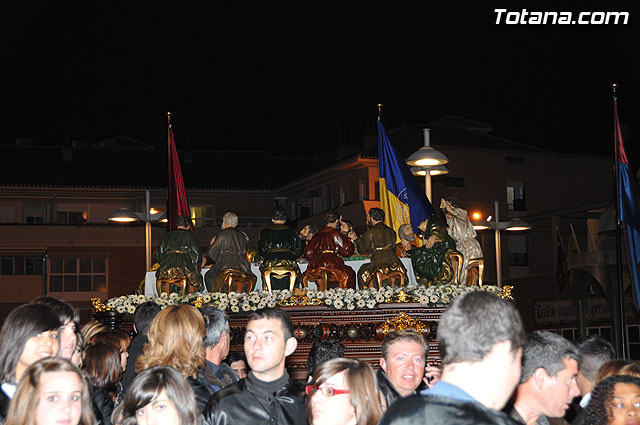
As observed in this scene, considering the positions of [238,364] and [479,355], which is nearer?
[479,355]

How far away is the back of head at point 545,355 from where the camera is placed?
17.5 feet

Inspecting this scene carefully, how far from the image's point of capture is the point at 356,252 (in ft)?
53.1

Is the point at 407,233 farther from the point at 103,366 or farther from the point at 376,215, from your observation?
the point at 103,366

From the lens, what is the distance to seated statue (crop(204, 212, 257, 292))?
15.3m

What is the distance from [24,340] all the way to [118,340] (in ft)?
7.54

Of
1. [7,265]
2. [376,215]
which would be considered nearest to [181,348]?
[376,215]

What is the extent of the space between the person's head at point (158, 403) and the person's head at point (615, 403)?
2.39 metres

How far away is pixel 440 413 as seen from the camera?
131 inches

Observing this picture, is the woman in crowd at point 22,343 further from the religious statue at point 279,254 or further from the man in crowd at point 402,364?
the religious statue at point 279,254

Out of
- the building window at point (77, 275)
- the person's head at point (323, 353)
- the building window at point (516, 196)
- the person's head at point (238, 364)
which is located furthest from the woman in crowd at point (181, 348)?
the building window at point (77, 275)

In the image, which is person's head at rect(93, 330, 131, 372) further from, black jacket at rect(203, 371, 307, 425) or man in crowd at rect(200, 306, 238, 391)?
black jacket at rect(203, 371, 307, 425)

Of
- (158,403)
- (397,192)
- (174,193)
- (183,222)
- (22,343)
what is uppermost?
(174,193)

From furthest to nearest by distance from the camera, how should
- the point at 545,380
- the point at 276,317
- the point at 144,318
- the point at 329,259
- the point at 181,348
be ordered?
the point at 329,259, the point at 144,318, the point at 181,348, the point at 276,317, the point at 545,380

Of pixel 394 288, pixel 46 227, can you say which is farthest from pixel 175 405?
pixel 46 227
